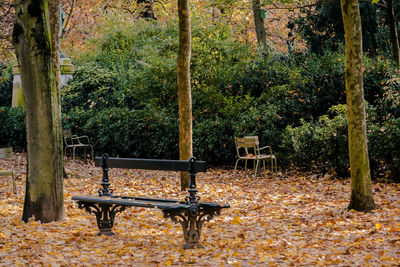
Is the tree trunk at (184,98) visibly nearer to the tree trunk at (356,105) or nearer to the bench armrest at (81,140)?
the tree trunk at (356,105)

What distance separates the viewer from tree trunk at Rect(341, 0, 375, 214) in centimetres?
746

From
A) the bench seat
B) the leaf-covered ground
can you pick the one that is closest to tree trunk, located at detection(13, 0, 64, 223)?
the leaf-covered ground

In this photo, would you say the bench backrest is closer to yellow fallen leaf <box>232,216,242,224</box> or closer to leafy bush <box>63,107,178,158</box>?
yellow fallen leaf <box>232,216,242,224</box>

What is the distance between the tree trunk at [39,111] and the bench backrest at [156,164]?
72 cm

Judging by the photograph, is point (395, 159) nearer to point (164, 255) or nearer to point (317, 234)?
point (317, 234)

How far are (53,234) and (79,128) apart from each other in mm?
11297

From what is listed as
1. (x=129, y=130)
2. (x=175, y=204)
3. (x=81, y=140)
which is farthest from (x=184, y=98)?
(x=81, y=140)

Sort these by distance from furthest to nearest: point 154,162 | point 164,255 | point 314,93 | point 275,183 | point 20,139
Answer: point 20,139, point 314,93, point 275,183, point 154,162, point 164,255

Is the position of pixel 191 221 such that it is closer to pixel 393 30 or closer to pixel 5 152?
pixel 5 152

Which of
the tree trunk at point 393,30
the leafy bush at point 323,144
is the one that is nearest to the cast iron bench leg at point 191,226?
the leafy bush at point 323,144

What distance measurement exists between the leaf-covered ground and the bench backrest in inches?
36.3

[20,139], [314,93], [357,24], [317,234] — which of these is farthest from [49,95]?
[20,139]

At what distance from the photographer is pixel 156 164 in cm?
622

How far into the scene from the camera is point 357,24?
7.46 m
